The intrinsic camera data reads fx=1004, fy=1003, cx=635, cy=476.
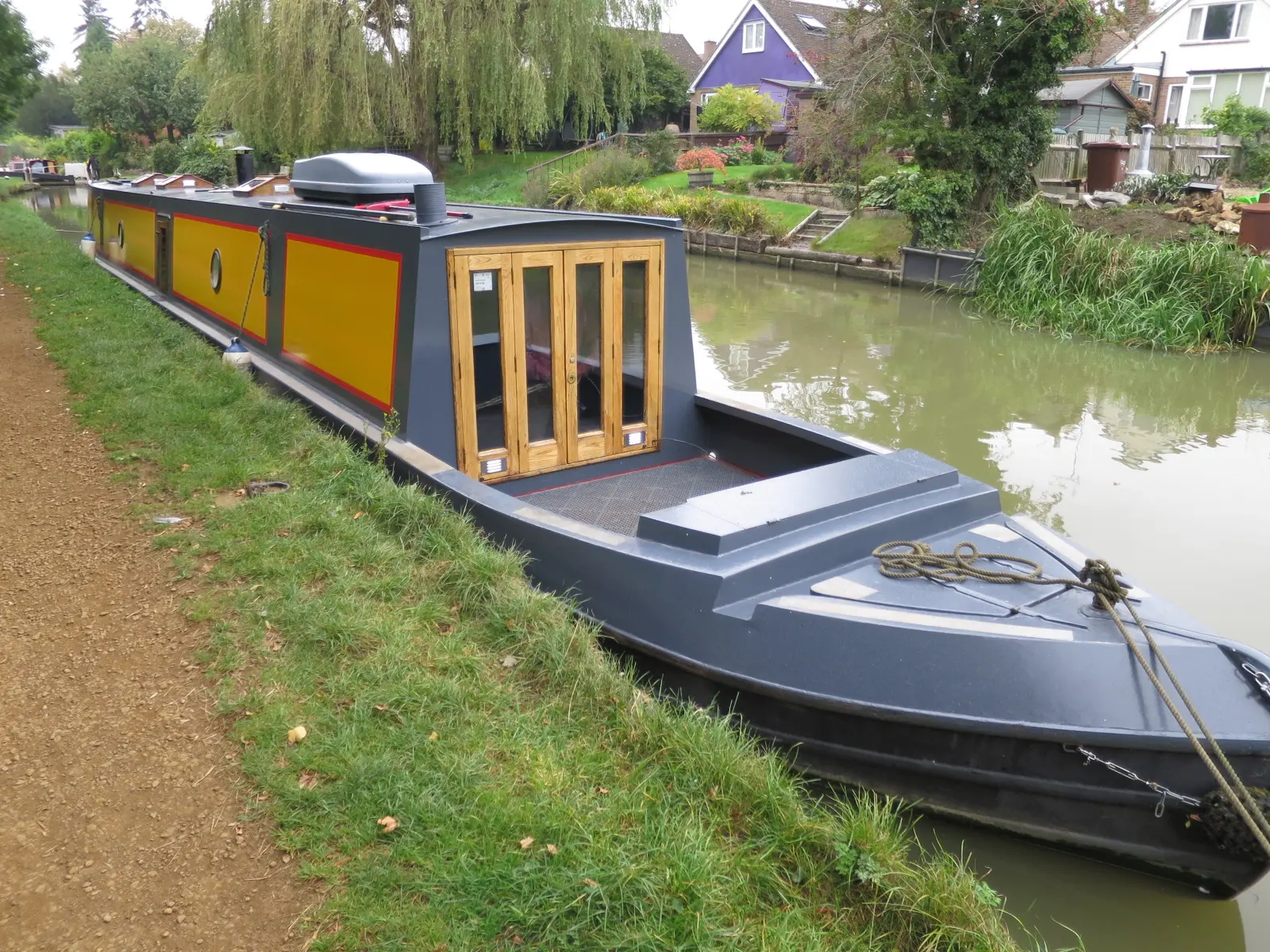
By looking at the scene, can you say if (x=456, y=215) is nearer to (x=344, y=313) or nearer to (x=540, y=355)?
(x=344, y=313)

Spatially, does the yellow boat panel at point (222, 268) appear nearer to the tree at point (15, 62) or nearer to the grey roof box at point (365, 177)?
the grey roof box at point (365, 177)

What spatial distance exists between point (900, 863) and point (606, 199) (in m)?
21.4

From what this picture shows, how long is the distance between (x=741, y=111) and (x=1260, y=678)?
30.0 m

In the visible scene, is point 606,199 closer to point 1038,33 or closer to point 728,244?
point 728,244

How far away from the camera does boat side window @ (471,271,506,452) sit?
487cm

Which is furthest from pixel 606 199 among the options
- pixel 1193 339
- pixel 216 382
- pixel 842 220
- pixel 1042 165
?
pixel 216 382

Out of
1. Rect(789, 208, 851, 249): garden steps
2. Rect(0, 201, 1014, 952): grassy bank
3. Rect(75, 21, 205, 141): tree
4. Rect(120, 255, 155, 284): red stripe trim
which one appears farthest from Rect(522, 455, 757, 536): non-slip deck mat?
Rect(75, 21, 205, 141): tree

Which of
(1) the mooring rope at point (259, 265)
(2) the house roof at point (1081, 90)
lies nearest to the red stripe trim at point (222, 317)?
(1) the mooring rope at point (259, 265)

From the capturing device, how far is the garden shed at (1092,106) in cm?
2628

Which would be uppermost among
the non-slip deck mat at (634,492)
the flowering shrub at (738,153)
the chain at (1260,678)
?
the flowering shrub at (738,153)

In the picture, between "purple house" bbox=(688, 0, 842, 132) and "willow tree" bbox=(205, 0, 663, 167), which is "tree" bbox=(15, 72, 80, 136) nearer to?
"purple house" bbox=(688, 0, 842, 132)

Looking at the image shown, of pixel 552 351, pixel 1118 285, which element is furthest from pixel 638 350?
pixel 1118 285

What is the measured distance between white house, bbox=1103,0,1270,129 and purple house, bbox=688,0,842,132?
9918 millimetres

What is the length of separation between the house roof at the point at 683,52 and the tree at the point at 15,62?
30.6 meters
